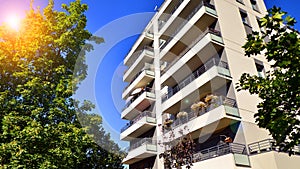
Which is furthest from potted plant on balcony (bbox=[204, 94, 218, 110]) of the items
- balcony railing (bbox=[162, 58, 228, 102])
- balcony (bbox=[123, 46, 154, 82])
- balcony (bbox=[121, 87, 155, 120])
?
balcony (bbox=[123, 46, 154, 82])

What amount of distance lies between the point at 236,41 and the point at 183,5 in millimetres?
7462

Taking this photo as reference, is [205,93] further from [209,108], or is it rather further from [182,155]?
[182,155]

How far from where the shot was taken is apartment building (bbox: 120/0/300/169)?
47.4 feet

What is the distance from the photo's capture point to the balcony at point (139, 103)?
26.7 meters

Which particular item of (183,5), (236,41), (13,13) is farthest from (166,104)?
(13,13)

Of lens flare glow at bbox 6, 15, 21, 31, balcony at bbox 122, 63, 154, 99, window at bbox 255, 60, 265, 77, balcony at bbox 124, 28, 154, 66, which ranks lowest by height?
lens flare glow at bbox 6, 15, 21, 31

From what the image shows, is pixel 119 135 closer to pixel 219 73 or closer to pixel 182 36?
pixel 182 36

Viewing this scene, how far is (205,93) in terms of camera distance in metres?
18.9

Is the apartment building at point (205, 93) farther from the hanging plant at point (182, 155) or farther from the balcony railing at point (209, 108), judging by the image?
the hanging plant at point (182, 155)

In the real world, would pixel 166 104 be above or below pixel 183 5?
below

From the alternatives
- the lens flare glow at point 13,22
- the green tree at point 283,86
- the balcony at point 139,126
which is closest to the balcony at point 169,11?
the balcony at point 139,126

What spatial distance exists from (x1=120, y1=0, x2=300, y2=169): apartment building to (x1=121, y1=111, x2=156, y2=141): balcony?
11cm

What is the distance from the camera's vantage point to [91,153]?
12.7m

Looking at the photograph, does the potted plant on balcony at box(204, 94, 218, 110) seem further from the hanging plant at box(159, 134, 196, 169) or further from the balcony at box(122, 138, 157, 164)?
the balcony at box(122, 138, 157, 164)
